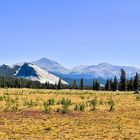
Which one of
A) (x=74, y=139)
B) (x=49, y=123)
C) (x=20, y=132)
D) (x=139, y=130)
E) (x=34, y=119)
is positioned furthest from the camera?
(x=34, y=119)

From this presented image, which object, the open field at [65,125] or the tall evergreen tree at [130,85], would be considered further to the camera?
the tall evergreen tree at [130,85]

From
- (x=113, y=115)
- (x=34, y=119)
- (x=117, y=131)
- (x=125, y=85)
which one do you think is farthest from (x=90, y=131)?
(x=125, y=85)

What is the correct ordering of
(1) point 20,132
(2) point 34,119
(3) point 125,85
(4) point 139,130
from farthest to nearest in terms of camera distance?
(3) point 125,85 → (2) point 34,119 → (4) point 139,130 → (1) point 20,132

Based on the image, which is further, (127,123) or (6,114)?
(6,114)

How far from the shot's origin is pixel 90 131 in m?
28.2

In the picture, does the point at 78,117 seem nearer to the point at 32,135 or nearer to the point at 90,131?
the point at 90,131

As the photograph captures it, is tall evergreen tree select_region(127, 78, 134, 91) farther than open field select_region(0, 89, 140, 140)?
Yes

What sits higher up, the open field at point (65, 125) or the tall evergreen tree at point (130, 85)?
→ the tall evergreen tree at point (130, 85)

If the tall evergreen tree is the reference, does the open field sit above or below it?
below

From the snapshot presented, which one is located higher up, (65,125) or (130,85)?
(130,85)

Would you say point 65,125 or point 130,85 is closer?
point 65,125

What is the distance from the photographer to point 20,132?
27.1 m

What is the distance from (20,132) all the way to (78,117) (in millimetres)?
10509

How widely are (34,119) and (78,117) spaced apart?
15.1 feet
